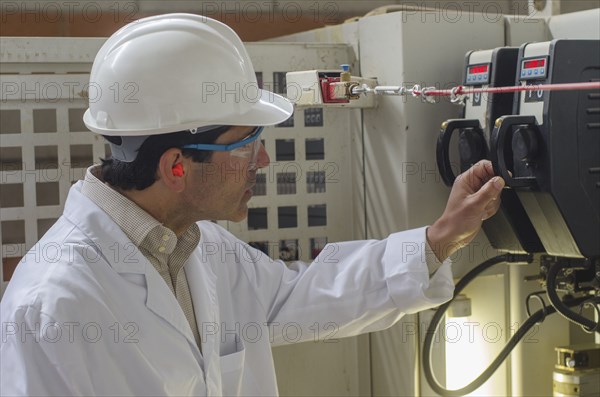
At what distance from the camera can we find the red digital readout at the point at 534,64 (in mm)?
1492

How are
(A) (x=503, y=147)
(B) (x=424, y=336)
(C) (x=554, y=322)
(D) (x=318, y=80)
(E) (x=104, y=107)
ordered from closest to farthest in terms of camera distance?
(E) (x=104, y=107)
(A) (x=503, y=147)
(D) (x=318, y=80)
(B) (x=424, y=336)
(C) (x=554, y=322)

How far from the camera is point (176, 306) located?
1338mm

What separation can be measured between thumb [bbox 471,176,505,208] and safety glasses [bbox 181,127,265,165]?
37 centimetres

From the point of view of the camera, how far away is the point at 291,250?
71.1 inches

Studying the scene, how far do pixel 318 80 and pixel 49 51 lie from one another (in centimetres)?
51

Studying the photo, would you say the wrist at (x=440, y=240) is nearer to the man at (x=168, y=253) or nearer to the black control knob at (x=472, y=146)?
the man at (x=168, y=253)

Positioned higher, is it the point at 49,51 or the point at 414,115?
the point at 49,51

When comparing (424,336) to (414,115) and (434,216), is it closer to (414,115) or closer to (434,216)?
(434,216)

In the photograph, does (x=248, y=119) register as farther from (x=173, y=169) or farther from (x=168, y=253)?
(x=168, y=253)

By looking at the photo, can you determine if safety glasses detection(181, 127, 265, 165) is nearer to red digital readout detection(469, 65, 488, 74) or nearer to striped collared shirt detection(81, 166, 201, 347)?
striped collared shirt detection(81, 166, 201, 347)

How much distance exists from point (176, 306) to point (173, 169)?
207 millimetres

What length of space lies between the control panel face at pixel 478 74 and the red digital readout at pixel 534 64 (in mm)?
82

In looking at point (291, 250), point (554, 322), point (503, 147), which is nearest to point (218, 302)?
point (291, 250)

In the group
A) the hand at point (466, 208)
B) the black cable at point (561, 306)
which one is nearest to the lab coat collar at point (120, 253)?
the hand at point (466, 208)
